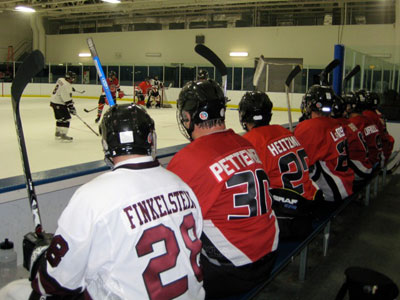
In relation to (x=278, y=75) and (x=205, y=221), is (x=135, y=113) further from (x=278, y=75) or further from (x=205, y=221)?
(x=278, y=75)

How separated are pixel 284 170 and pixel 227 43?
17.4 metres

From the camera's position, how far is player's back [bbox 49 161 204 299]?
3.97ft

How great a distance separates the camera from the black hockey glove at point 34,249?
145 centimetres

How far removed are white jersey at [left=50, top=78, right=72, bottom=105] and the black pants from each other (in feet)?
21.4

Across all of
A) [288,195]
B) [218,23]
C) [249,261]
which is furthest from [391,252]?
[218,23]

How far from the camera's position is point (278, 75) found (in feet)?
58.2

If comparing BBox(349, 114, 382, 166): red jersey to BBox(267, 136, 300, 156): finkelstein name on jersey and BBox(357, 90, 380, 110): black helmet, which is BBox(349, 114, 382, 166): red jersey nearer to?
BBox(357, 90, 380, 110): black helmet

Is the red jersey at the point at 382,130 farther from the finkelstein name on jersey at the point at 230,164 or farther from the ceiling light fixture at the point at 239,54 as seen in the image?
the ceiling light fixture at the point at 239,54

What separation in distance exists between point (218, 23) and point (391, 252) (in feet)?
58.6

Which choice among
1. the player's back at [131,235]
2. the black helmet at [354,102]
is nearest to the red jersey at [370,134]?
the black helmet at [354,102]

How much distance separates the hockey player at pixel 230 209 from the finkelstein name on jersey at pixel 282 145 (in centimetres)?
55

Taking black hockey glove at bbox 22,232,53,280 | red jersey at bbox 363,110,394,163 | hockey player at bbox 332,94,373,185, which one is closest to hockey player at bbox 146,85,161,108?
red jersey at bbox 363,110,394,163

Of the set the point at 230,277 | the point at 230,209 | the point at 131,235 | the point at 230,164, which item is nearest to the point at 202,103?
the point at 230,164

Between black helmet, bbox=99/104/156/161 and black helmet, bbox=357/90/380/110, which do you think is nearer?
black helmet, bbox=99/104/156/161
